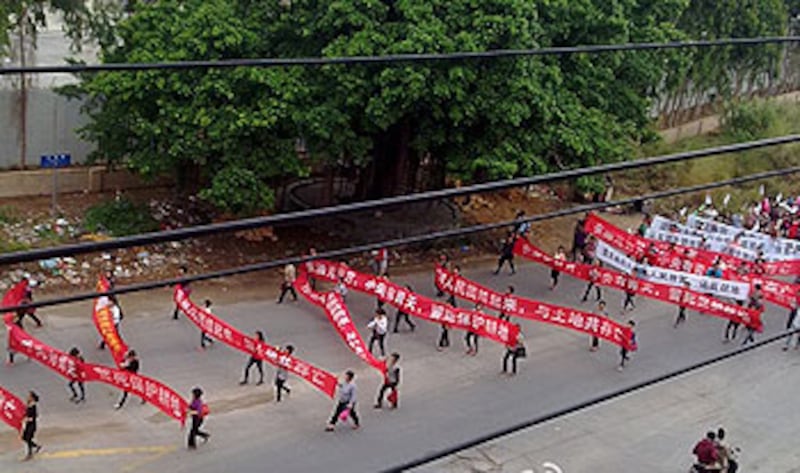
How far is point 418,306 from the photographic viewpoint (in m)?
16.4

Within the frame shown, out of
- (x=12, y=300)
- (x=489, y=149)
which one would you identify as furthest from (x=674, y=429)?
(x=12, y=300)

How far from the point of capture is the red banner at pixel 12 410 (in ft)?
38.8

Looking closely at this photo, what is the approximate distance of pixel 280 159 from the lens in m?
18.1

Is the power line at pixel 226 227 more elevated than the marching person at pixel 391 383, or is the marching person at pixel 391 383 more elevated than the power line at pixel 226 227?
the power line at pixel 226 227

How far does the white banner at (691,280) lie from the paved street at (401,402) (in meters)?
0.88

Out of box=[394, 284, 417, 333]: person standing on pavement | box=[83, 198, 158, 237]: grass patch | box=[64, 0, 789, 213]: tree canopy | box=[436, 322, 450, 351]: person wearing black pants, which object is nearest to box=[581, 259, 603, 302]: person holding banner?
box=[64, 0, 789, 213]: tree canopy

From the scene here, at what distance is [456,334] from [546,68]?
5741mm

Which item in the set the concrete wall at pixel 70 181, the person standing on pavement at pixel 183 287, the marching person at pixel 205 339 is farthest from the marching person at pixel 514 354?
the concrete wall at pixel 70 181

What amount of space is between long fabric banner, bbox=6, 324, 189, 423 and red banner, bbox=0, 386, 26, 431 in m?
1.15

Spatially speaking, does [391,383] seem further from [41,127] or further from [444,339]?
[41,127]

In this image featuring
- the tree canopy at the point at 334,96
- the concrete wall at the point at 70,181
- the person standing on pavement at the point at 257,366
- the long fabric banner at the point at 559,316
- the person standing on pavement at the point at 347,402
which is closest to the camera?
the person standing on pavement at the point at 347,402

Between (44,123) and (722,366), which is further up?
(44,123)

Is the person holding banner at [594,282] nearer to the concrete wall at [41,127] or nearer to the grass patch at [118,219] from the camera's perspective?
the grass patch at [118,219]

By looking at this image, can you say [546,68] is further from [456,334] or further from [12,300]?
[12,300]
